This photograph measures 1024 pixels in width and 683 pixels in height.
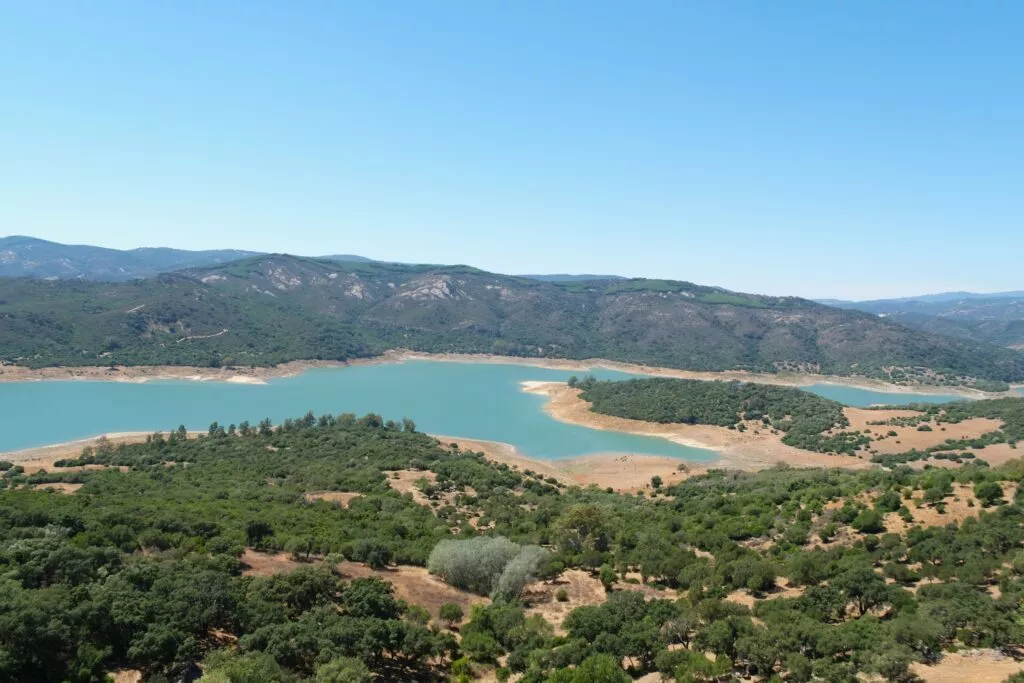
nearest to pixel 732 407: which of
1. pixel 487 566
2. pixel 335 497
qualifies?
pixel 335 497

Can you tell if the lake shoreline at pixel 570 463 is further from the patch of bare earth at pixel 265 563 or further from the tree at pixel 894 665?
the tree at pixel 894 665

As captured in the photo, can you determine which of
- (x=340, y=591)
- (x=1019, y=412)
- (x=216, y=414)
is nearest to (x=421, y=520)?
(x=340, y=591)

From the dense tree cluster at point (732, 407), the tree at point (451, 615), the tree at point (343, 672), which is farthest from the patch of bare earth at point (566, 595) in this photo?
the dense tree cluster at point (732, 407)

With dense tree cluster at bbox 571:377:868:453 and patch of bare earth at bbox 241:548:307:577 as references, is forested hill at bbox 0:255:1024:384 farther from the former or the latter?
patch of bare earth at bbox 241:548:307:577

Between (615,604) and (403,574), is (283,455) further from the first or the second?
(615,604)

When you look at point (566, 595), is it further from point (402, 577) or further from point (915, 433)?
point (915, 433)

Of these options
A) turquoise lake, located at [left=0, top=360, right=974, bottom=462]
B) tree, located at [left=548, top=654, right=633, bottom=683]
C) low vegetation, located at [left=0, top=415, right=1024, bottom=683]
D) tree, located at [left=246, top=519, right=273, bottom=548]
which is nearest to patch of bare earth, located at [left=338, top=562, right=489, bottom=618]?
low vegetation, located at [left=0, top=415, right=1024, bottom=683]

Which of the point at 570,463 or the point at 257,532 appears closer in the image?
the point at 257,532
